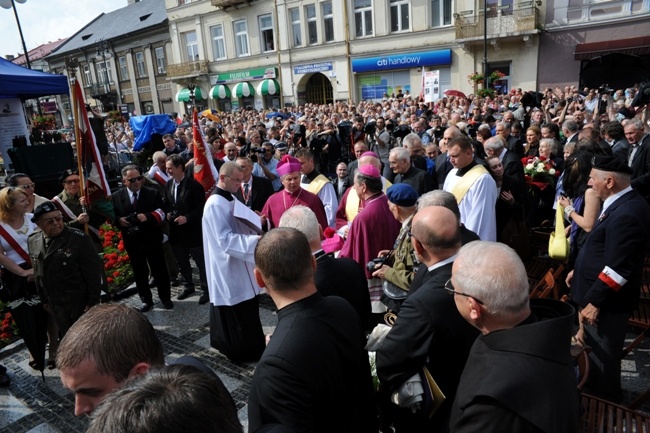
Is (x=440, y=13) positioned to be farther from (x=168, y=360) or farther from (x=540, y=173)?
(x=168, y=360)

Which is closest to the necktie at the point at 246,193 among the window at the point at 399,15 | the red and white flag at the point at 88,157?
the red and white flag at the point at 88,157

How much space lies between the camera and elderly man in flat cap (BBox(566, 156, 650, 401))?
2.94 m

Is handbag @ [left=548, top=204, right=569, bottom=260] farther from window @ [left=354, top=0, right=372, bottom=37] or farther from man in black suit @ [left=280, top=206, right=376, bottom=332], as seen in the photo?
window @ [left=354, top=0, right=372, bottom=37]

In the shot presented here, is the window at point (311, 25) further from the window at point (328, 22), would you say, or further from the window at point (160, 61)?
the window at point (160, 61)

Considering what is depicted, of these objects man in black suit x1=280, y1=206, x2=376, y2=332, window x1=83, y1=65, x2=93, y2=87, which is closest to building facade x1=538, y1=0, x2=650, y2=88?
man in black suit x1=280, y1=206, x2=376, y2=332

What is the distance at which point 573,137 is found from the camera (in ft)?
20.5

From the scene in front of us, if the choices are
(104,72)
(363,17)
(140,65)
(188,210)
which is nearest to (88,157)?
(188,210)

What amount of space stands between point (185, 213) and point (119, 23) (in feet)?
140

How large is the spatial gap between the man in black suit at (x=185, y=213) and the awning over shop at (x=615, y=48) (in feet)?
63.2

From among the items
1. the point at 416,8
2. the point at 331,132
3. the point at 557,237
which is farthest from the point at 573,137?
the point at 416,8

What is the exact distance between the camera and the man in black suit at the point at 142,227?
5336mm

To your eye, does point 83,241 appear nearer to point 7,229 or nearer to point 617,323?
point 7,229

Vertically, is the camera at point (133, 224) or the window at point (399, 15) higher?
the window at point (399, 15)

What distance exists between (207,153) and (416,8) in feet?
65.9
